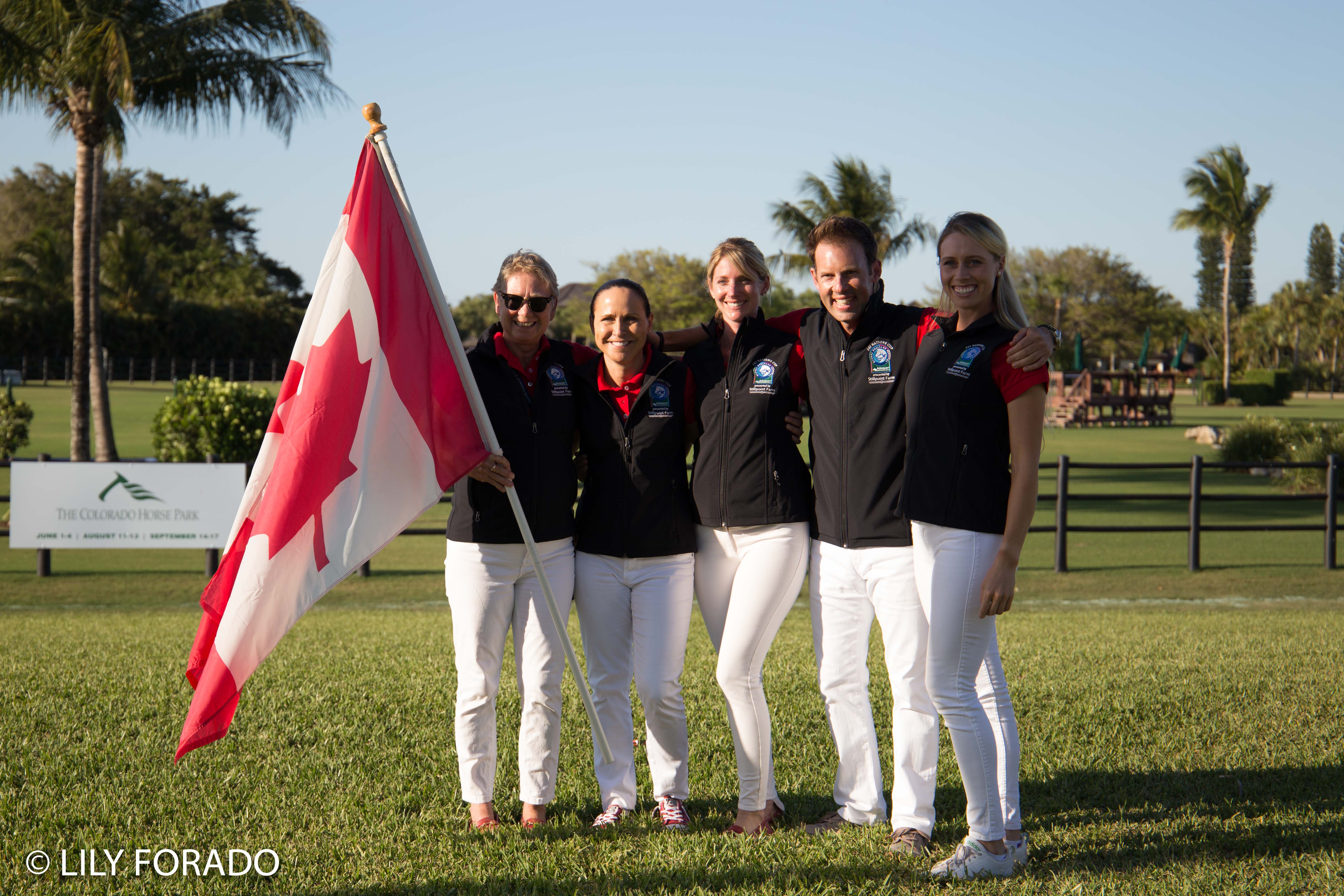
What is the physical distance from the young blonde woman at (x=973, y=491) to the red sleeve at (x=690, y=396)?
2.96 ft

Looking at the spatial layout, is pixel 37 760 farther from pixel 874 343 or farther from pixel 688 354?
pixel 874 343

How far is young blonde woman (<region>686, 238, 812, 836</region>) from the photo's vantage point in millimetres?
3893

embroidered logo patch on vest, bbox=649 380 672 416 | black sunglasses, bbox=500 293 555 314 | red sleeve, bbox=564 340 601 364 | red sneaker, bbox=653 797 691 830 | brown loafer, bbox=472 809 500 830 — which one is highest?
black sunglasses, bbox=500 293 555 314

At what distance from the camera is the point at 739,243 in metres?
4.09

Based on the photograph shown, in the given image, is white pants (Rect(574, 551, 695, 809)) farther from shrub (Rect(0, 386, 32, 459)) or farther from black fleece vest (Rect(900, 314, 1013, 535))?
shrub (Rect(0, 386, 32, 459))

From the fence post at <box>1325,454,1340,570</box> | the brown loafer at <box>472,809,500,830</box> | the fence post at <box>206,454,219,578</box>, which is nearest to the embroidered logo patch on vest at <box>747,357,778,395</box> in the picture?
the brown loafer at <box>472,809,500,830</box>

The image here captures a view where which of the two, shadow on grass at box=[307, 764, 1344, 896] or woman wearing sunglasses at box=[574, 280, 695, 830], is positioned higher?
woman wearing sunglasses at box=[574, 280, 695, 830]

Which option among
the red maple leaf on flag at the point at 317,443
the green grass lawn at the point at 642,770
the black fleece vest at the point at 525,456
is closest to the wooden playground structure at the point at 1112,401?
the green grass lawn at the point at 642,770

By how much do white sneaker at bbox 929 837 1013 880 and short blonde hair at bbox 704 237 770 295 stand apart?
7.09ft

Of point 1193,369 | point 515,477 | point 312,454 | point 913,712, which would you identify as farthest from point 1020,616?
point 1193,369

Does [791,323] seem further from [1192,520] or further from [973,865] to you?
[1192,520]

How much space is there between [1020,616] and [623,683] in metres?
6.10

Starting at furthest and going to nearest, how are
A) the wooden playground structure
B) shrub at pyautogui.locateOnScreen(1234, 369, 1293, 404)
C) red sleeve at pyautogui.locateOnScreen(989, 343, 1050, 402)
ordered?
shrub at pyautogui.locateOnScreen(1234, 369, 1293, 404) → the wooden playground structure → red sleeve at pyautogui.locateOnScreen(989, 343, 1050, 402)

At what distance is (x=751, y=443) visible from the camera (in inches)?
154
